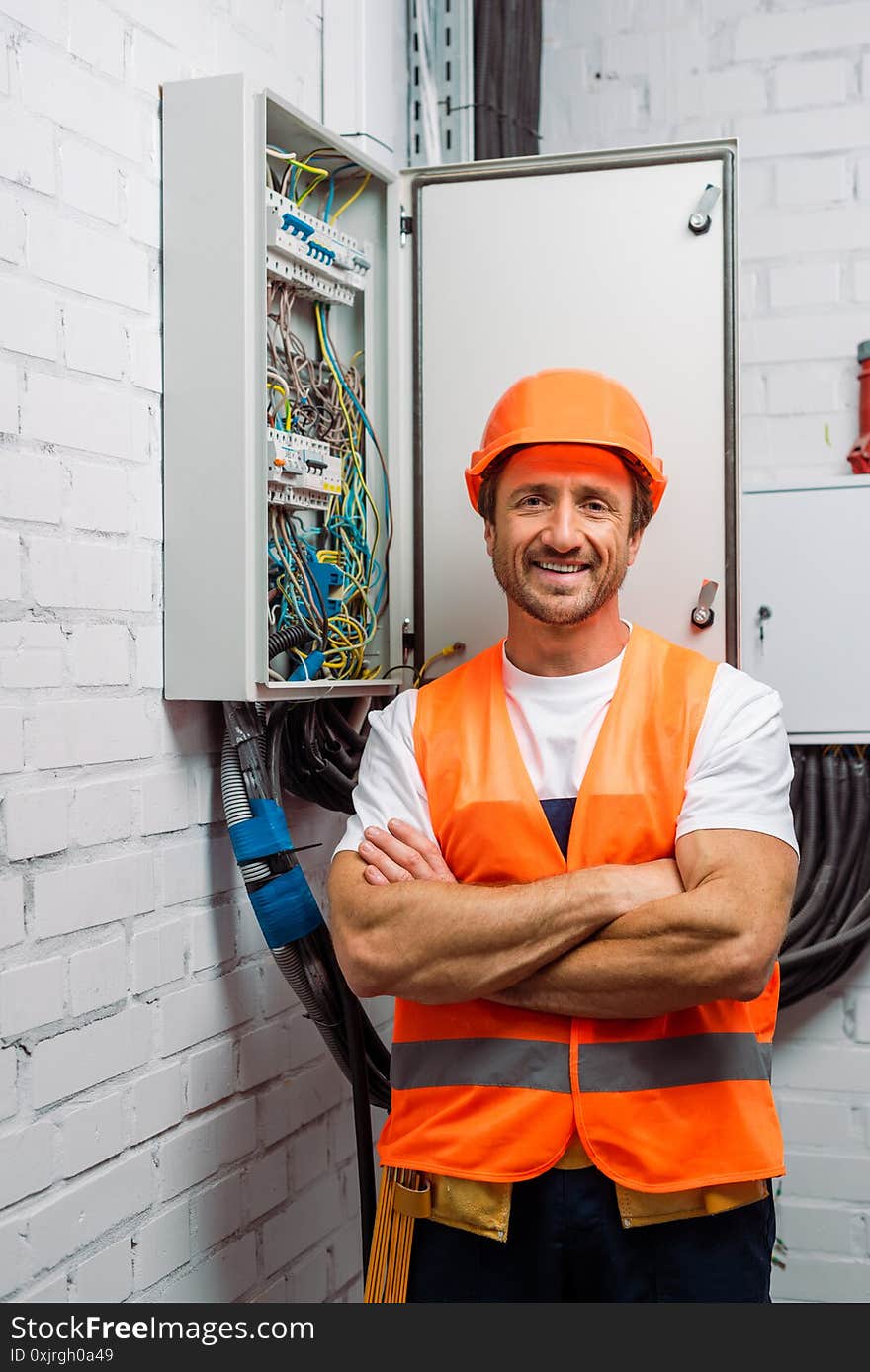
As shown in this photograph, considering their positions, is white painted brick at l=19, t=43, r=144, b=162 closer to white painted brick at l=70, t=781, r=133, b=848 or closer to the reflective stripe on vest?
white painted brick at l=70, t=781, r=133, b=848

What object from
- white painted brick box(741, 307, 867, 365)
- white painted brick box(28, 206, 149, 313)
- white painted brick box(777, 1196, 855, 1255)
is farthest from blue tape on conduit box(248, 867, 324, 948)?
white painted brick box(741, 307, 867, 365)

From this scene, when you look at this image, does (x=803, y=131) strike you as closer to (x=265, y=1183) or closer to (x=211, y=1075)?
(x=211, y=1075)

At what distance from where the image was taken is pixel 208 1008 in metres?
1.89

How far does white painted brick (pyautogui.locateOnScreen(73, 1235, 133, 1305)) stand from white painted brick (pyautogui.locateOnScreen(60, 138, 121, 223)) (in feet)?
4.52

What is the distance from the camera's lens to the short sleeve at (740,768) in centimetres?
154

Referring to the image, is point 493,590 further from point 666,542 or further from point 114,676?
point 114,676

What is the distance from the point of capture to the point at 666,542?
203cm

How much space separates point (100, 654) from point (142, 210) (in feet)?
2.09

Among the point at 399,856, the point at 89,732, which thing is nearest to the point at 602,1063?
the point at 399,856

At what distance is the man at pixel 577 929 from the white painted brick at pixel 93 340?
20.9 inches

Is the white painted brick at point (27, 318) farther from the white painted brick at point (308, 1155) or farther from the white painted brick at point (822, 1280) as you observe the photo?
the white painted brick at point (822, 1280)

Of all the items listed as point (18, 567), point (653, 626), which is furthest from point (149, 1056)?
point (653, 626)
